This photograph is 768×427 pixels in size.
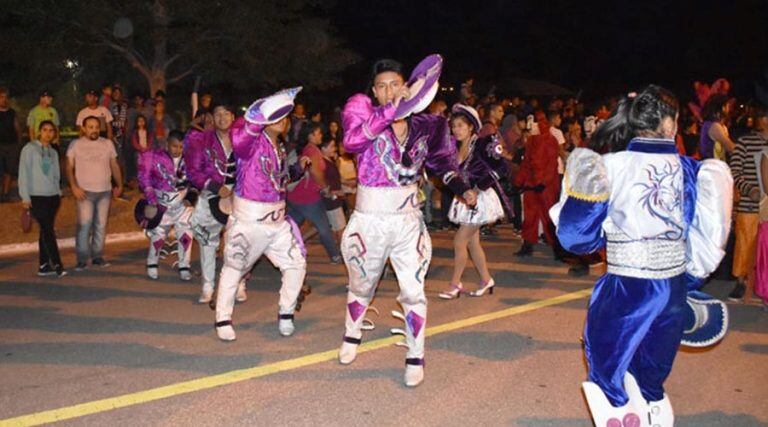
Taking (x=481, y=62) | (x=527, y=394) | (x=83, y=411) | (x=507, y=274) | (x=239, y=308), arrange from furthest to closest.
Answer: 1. (x=481, y=62)
2. (x=507, y=274)
3. (x=239, y=308)
4. (x=527, y=394)
5. (x=83, y=411)

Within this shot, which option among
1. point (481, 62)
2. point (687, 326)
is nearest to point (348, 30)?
point (481, 62)

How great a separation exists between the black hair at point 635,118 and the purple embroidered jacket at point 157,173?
5.64m

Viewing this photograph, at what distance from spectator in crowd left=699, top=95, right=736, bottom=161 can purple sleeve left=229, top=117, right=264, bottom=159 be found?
205 inches

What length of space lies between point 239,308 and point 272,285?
1.14 metres

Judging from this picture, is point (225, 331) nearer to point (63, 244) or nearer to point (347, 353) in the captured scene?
point (347, 353)

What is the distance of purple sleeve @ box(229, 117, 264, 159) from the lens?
623 centimetres

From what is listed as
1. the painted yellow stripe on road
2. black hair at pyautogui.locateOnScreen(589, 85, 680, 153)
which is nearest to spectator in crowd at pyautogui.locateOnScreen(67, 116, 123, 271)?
the painted yellow stripe on road

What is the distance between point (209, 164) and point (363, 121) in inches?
92.8

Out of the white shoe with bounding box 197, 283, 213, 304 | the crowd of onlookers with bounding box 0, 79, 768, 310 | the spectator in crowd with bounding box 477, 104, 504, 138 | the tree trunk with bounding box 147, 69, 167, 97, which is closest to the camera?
the white shoe with bounding box 197, 283, 213, 304

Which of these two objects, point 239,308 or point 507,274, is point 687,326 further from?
point 507,274

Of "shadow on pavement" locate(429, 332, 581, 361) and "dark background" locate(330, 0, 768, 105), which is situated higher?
"dark background" locate(330, 0, 768, 105)

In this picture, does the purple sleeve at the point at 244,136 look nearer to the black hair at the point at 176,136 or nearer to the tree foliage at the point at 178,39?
the black hair at the point at 176,136

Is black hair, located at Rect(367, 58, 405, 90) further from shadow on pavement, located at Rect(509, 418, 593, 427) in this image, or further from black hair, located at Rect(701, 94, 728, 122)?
black hair, located at Rect(701, 94, 728, 122)

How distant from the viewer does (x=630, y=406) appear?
4223mm
